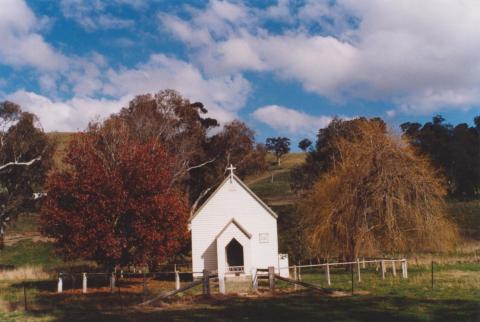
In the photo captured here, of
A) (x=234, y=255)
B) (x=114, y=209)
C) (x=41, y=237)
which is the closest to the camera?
(x=114, y=209)

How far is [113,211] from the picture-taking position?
90.8 feet

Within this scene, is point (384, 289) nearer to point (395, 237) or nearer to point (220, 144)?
point (395, 237)

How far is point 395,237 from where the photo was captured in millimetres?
29531

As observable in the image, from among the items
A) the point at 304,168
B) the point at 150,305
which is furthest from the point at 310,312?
the point at 304,168

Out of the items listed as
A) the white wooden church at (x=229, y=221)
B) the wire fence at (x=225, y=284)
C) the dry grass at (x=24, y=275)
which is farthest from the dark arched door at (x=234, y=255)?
the dry grass at (x=24, y=275)

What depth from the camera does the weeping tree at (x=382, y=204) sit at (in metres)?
29.9

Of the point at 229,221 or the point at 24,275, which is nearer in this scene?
the point at 229,221

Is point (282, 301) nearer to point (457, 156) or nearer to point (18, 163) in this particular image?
point (18, 163)

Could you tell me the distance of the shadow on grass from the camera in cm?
1623

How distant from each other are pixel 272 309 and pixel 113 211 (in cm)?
1193

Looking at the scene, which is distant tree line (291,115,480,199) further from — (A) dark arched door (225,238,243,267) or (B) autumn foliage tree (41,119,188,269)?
(B) autumn foliage tree (41,119,188,269)

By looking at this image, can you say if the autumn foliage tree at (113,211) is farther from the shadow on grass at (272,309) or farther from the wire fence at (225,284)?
the shadow on grass at (272,309)

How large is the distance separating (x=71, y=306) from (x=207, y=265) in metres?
13.5

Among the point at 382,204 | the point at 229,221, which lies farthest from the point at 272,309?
the point at 229,221
